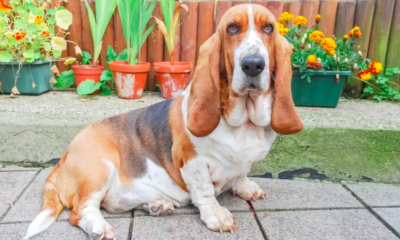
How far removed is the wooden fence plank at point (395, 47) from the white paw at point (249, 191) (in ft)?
8.23

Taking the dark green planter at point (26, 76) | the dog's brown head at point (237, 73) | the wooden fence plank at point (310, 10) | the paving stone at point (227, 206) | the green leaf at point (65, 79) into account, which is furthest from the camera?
the green leaf at point (65, 79)

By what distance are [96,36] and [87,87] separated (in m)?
0.63

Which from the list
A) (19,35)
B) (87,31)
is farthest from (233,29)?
(87,31)

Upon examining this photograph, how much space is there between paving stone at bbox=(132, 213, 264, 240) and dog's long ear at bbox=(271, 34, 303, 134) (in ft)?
2.42

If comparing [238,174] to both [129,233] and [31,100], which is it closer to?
[129,233]

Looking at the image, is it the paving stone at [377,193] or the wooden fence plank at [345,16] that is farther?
the wooden fence plank at [345,16]

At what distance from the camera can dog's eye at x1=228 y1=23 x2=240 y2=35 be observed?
2.11 m

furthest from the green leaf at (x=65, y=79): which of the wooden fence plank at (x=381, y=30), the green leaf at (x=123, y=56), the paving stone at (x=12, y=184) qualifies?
the wooden fence plank at (x=381, y=30)

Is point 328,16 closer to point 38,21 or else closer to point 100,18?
point 100,18

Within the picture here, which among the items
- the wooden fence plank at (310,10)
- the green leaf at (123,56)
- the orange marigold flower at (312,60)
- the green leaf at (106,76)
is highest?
the wooden fence plank at (310,10)

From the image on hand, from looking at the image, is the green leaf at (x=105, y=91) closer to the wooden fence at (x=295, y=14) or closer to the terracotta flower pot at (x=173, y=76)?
the wooden fence at (x=295, y=14)

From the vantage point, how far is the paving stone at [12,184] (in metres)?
2.77

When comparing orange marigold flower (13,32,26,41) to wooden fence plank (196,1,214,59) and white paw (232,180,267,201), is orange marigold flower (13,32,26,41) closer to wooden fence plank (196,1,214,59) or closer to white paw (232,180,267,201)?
wooden fence plank (196,1,214,59)

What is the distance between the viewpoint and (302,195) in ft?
9.65
